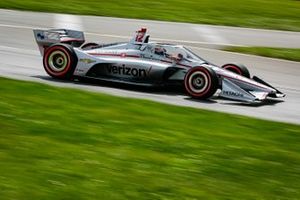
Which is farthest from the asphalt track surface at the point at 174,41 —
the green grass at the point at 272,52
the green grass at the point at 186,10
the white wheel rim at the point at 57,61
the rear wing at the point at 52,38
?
the green grass at the point at 186,10

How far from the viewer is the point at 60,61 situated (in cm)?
1298

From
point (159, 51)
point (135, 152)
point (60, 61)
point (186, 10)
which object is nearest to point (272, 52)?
point (159, 51)

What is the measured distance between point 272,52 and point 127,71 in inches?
313

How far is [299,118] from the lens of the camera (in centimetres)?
1166

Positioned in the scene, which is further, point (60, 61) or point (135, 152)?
point (60, 61)

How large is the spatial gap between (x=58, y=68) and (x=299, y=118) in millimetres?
4431

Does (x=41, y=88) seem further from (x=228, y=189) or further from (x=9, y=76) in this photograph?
(x=228, y=189)

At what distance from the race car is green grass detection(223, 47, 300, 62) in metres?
6.20

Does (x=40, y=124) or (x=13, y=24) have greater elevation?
(x=13, y=24)

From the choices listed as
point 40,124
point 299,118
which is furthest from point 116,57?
point 40,124

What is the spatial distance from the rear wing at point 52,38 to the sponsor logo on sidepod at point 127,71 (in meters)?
1.42

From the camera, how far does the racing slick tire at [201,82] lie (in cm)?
1194

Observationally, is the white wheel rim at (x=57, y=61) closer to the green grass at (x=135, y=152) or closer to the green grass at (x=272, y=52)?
the green grass at (x=135, y=152)

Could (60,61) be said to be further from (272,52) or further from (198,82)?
(272,52)
